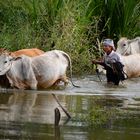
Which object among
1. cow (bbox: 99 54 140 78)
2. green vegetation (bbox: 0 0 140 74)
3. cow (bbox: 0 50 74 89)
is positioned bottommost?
cow (bbox: 99 54 140 78)

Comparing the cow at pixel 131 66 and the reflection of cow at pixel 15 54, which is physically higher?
the reflection of cow at pixel 15 54

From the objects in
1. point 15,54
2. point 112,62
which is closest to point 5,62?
point 15,54

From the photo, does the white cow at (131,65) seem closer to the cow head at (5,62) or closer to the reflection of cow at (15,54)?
the reflection of cow at (15,54)

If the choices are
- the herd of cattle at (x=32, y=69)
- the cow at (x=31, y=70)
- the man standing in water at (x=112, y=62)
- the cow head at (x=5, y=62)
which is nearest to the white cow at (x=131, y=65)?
the man standing in water at (x=112, y=62)

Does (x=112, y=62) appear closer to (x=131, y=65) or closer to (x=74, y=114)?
(x=131, y=65)

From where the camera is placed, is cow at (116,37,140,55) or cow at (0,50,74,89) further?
cow at (116,37,140,55)

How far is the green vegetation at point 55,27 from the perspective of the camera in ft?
52.8

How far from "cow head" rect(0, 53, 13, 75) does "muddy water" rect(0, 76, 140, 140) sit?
0.40 m

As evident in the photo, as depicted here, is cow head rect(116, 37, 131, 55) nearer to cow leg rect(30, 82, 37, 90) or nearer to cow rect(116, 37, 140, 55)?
cow rect(116, 37, 140, 55)

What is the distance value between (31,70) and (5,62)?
22.2 inches

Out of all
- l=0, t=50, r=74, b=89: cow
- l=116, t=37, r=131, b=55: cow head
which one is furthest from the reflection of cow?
l=116, t=37, r=131, b=55: cow head

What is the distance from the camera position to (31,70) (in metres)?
12.4

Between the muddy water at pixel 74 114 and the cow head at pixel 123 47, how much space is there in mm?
3956

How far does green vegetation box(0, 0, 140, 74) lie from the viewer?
16.1 metres
